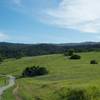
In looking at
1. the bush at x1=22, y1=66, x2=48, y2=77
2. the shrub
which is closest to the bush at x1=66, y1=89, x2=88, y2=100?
the shrub

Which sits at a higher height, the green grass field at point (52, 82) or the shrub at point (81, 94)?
the shrub at point (81, 94)

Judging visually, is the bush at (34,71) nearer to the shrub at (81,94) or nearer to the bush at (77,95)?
the shrub at (81,94)

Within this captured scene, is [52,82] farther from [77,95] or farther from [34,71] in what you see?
[34,71]

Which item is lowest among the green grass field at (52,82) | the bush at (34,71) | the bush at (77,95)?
the bush at (34,71)

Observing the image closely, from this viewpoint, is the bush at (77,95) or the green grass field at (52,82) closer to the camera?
the bush at (77,95)

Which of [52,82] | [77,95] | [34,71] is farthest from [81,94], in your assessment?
[34,71]

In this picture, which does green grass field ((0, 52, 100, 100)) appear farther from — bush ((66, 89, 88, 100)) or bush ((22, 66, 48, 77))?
bush ((22, 66, 48, 77))

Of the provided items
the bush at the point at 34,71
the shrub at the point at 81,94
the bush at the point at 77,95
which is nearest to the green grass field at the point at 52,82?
the shrub at the point at 81,94

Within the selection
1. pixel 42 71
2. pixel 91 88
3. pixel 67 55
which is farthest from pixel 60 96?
pixel 67 55

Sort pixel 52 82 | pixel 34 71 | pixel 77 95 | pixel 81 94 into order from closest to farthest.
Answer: pixel 77 95 → pixel 81 94 → pixel 52 82 → pixel 34 71

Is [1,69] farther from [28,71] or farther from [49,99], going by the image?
[49,99]

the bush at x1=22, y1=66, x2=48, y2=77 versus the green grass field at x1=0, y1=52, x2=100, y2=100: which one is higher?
the green grass field at x1=0, y1=52, x2=100, y2=100

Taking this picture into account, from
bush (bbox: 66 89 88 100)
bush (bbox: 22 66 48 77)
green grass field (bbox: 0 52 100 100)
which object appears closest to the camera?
bush (bbox: 66 89 88 100)
